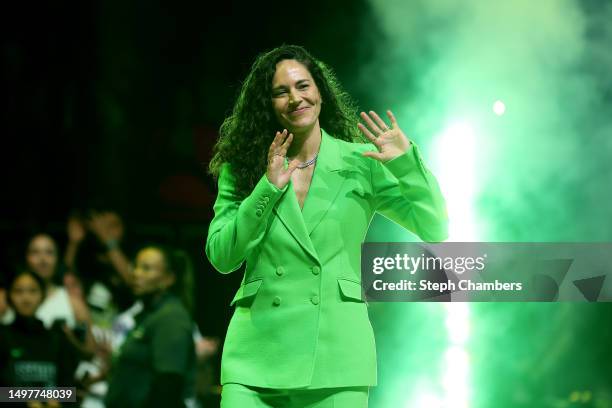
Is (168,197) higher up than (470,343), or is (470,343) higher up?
(168,197)

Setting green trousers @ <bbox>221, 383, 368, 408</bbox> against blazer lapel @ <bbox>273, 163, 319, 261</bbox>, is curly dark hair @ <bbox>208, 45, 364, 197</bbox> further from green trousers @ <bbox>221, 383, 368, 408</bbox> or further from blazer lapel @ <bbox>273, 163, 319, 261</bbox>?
green trousers @ <bbox>221, 383, 368, 408</bbox>

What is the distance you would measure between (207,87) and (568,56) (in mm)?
1711

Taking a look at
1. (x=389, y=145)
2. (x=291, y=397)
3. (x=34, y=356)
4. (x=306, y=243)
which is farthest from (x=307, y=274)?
(x=34, y=356)

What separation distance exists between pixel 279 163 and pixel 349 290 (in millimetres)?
402

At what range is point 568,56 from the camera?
4.50 m

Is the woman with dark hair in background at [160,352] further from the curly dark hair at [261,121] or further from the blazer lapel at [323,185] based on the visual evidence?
the blazer lapel at [323,185]

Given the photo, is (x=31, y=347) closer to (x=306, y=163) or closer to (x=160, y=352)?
(x=160, y=352)

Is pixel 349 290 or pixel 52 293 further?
pixel 52 293

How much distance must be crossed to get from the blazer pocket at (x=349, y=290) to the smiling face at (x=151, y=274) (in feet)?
6.72

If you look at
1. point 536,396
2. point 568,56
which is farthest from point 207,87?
point 536,396

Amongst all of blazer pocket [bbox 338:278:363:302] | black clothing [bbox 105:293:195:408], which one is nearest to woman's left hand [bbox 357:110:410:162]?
blazer pocket [bbox 338:278:363:302]

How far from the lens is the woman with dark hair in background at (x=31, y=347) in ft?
15.6

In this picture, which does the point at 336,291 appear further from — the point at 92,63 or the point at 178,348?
the point at 92,63

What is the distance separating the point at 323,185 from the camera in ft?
9.11
